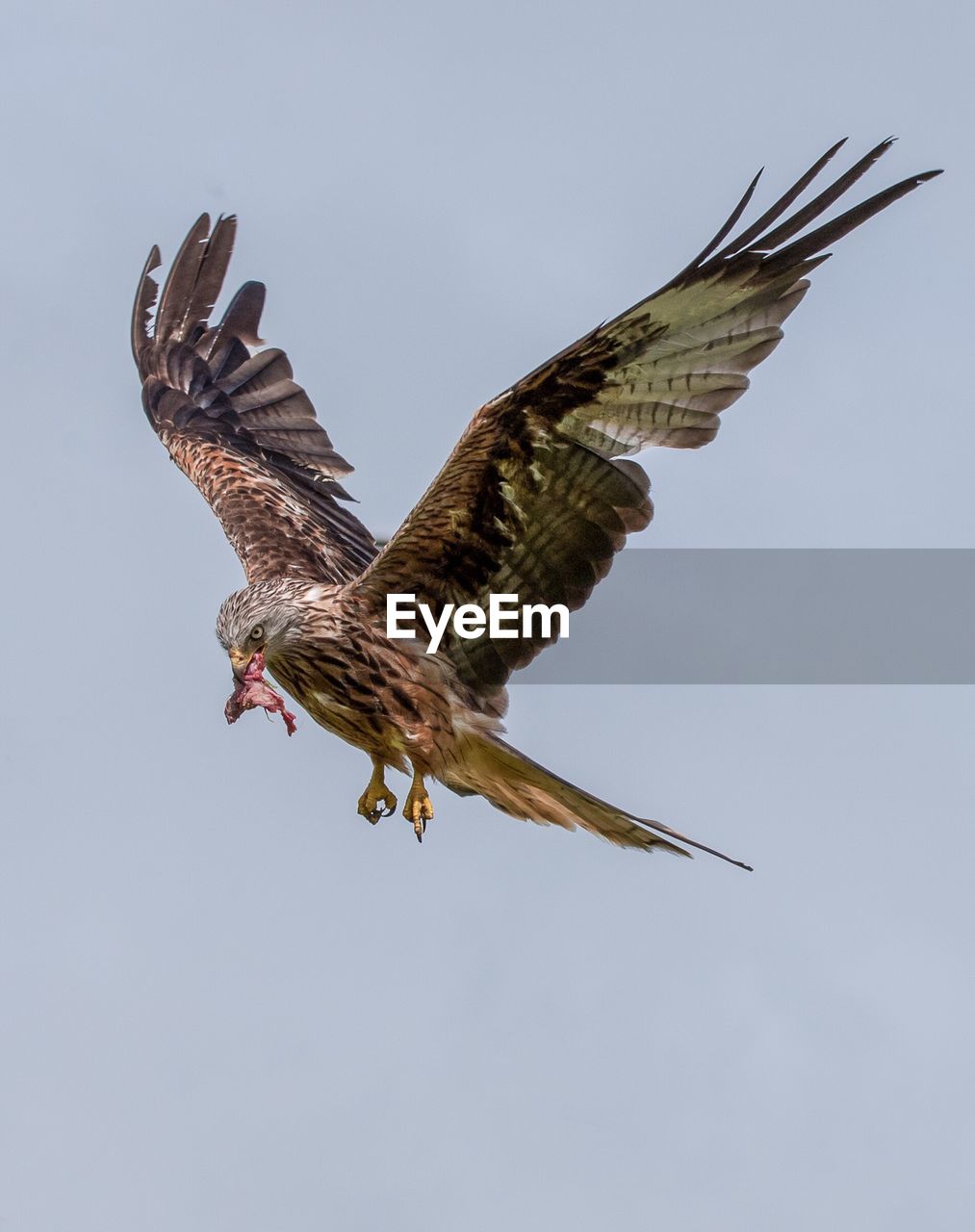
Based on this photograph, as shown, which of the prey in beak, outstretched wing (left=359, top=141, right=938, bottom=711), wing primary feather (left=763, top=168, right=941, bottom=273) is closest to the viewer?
wing primary feather (left=763, top=168, right=941, bottom=273)

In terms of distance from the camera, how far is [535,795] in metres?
9.59

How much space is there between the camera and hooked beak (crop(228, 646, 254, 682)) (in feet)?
30.3

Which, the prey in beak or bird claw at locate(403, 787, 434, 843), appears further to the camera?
bird claw at locate(403, 787, 434, 843)

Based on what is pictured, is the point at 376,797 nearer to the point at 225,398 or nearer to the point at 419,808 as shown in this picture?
the point at 419,808

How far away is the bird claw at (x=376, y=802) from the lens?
1007cm

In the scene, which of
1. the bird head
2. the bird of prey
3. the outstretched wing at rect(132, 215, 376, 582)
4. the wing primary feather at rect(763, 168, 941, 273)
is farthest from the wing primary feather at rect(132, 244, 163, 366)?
the wing primary feather at rect(763, 168, 941, 273)

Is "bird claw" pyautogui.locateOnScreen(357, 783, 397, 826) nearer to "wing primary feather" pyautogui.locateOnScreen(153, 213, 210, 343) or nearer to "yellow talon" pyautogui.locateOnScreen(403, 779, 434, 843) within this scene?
"yellow talon" pyautogui.locateOnScreen(403, 779, 434, 843)

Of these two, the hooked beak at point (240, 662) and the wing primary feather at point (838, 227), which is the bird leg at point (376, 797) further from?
the wing primary feather at point (838, 227)

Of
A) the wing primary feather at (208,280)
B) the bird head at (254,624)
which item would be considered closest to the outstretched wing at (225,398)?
the wing primary feather at (208,280)

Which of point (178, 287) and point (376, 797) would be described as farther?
point (178, 287)

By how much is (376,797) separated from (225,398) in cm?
335

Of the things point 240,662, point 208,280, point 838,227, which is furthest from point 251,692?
point 208,280

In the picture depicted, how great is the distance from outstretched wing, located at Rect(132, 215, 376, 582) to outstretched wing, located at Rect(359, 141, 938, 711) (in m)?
1.87

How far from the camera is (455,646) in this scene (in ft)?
32.3
